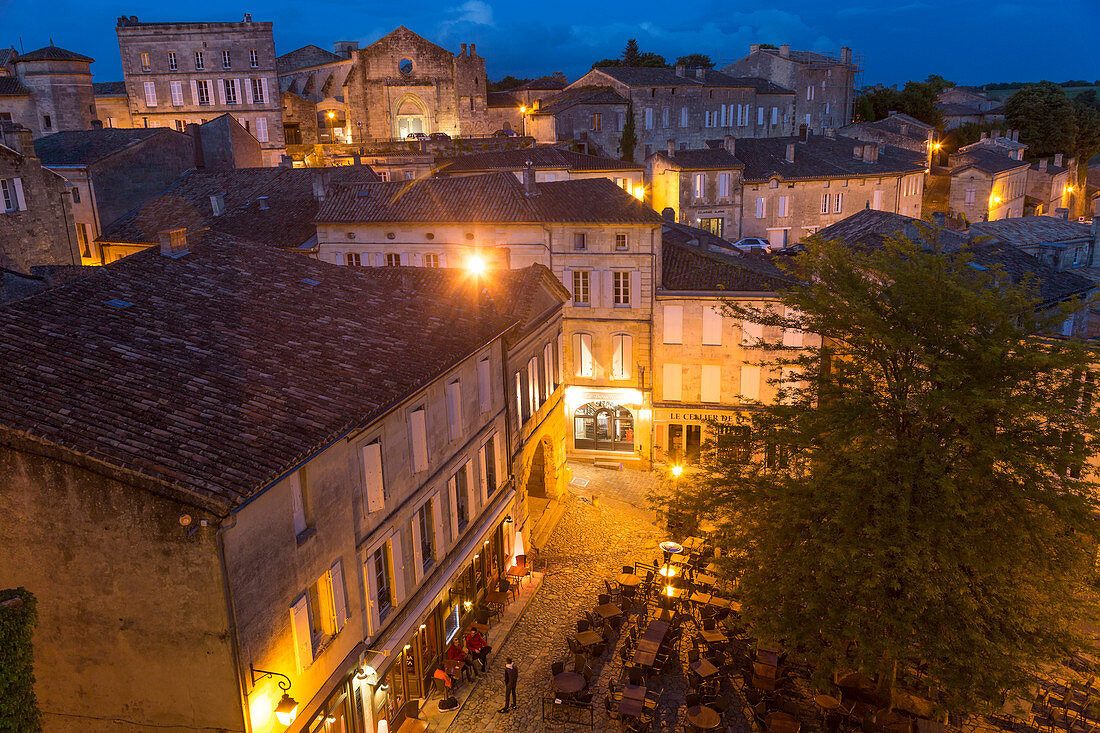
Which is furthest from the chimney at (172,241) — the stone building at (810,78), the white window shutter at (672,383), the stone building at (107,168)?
the stone building at (810,78)

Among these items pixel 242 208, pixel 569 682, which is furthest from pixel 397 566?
pixel 242 208

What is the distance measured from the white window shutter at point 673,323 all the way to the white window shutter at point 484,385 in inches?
477

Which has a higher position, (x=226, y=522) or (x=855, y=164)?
(x=855, y=164)

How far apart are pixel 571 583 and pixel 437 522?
6.38m

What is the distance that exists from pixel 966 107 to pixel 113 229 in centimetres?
8419

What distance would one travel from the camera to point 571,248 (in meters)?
32.2

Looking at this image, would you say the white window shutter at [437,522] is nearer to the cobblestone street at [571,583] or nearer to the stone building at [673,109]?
the cobblestone street at [571,583]

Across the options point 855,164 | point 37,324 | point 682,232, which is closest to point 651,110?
point 855,164

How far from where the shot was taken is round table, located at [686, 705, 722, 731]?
53.5ft

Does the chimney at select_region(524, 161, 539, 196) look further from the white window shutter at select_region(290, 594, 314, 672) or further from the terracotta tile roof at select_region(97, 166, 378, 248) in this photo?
the white window shutter at select_region(290, 594, 314, 672)

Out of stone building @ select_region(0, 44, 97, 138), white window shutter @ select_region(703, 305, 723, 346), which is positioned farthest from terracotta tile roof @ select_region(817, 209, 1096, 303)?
stone building @ select_region(0, 44, 97, 138)

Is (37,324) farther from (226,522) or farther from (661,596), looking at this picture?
(661,596)

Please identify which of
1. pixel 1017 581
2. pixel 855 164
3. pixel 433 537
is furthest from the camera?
pixel 855 164

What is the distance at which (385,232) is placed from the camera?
33688 millimetres
